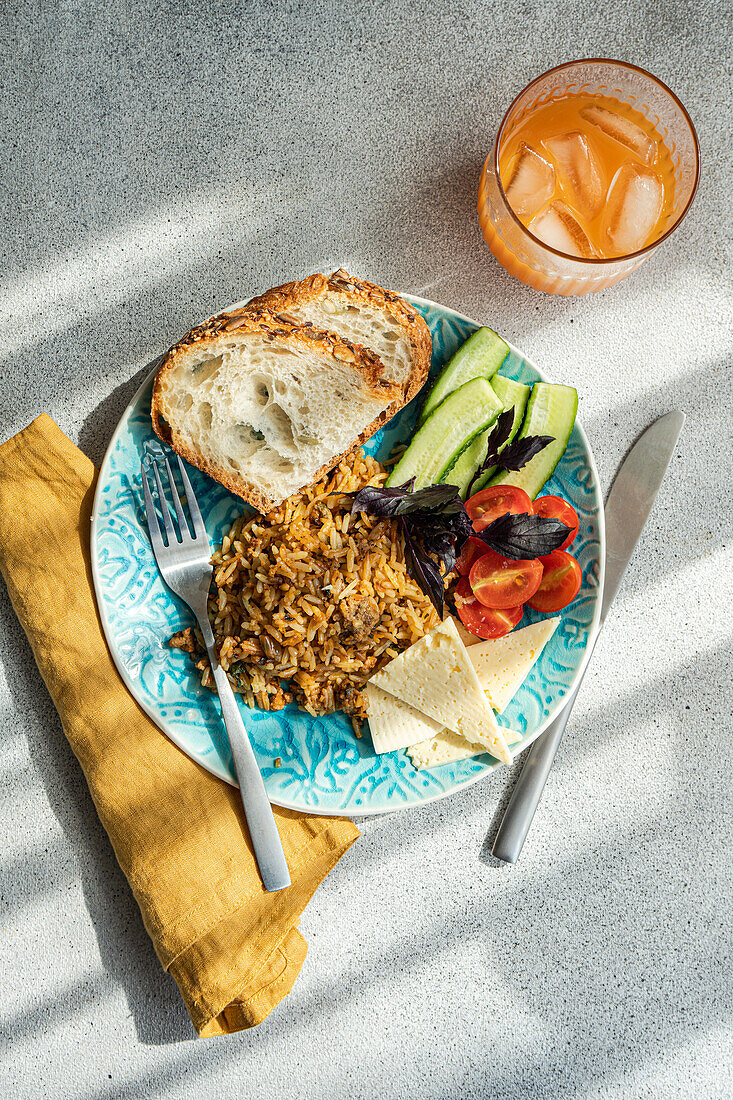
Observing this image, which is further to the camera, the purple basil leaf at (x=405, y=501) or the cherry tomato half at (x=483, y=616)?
the cherry tomato half at (x=483, y=616)

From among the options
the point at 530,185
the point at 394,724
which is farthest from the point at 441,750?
the point at 530,185

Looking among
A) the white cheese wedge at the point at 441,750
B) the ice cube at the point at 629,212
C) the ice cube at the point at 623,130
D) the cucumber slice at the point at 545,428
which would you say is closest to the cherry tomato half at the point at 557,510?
the cucumber slice at the point at 545,428

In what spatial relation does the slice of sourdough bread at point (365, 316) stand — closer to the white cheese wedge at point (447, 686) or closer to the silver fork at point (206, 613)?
the silver fork at point (206, 613)

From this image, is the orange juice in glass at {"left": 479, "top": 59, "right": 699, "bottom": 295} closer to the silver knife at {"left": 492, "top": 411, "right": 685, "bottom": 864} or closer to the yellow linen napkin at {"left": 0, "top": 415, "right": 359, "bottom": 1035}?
the silver knife at {"left": 492, "top": 411, "right": 685, "bottom": 864}

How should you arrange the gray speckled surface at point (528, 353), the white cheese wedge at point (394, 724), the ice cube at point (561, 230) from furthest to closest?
the gray speckled surface at point (528, 353) → the ice cube at point (561, 230) → the white cheese wedge at point (394, 724)

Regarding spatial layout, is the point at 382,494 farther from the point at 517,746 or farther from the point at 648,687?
the point at 648,687

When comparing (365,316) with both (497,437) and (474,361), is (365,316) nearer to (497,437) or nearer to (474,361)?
(474,361)

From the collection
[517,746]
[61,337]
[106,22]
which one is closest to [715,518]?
[517,746]
